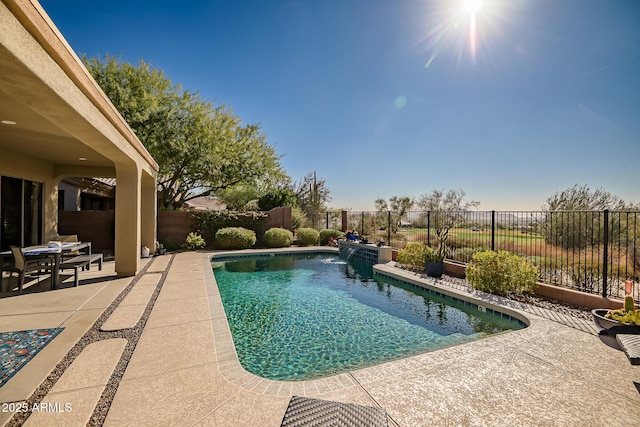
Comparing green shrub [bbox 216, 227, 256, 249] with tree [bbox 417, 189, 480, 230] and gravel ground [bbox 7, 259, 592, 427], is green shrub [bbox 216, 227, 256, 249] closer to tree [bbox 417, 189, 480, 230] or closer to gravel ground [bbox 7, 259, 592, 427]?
gravel ground [bbox 7, 259, 592, 427]

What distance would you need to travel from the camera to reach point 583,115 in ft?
36.1

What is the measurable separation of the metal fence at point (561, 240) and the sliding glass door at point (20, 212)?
1320 centimetres

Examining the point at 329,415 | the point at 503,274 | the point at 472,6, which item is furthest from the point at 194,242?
the point at 472,6

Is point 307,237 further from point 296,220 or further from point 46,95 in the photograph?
point 46,95

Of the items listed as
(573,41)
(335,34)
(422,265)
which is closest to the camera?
(573,41)

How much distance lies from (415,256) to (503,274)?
2968 mm

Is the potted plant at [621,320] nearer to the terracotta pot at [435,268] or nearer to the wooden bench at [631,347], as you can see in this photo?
the wooden bench at [631,347]

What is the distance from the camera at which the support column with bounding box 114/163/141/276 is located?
288 inches

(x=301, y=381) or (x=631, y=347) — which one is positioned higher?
(x=631, y=347)

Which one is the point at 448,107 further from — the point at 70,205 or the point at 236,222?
the point at 70,205

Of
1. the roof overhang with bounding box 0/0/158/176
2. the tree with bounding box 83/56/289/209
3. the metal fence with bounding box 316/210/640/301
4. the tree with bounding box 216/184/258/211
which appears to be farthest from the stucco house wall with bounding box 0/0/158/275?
the tree with bounding box 216/184/258/211

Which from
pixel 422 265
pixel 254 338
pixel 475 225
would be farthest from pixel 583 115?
pixel 254 338

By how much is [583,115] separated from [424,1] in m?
8.26

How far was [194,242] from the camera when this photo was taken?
1385cm
